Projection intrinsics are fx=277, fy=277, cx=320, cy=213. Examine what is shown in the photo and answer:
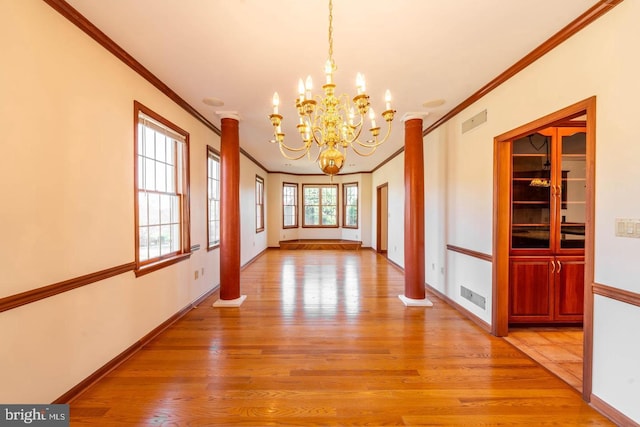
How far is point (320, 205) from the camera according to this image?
10.3 metres

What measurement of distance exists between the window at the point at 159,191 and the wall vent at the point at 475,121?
3615 millimetres

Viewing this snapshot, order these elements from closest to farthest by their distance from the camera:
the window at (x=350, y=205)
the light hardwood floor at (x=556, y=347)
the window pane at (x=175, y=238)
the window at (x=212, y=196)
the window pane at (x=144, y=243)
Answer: the light hardwood floor at (x=556, y=347) → the window pane at (x=144, y=243) → the window pane at (x=175, y=238) → the window at (x=212, y=196) → the window at (x=350, y=205)

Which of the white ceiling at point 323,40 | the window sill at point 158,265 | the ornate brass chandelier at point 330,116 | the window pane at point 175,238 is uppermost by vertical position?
the white ceiling at point 323,40

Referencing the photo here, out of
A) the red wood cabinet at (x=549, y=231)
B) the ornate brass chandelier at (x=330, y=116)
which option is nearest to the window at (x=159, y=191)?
the ornate brass chandelier at (x=330, y=116)

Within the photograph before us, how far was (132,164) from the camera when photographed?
104 inches

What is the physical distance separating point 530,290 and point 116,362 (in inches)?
165

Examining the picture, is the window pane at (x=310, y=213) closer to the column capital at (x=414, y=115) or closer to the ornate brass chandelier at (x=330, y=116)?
the column capital at (x=414, y=115)

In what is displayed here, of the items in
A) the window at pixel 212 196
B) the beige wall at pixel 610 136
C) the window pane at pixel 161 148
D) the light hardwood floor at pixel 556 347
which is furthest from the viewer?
the window at pixel 212 196

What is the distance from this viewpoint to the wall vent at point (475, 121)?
3.16 meters

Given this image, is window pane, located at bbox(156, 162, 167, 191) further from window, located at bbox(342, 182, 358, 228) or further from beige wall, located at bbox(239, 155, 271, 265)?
window, located at bbox(342, 182, 358, 228)

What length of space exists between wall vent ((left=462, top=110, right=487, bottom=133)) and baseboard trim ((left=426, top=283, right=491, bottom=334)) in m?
2.29

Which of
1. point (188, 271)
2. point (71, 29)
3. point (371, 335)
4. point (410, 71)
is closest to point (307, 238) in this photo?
point (188, 271)

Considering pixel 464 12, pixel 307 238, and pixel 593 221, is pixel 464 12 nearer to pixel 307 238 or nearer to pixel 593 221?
pixel 593 221

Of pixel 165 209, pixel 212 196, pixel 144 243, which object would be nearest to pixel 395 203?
pixel 212 196
